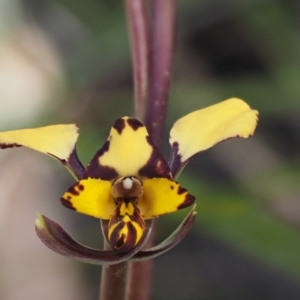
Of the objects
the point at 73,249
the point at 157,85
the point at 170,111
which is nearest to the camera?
the point at 73,249

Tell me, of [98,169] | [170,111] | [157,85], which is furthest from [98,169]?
[170,111]

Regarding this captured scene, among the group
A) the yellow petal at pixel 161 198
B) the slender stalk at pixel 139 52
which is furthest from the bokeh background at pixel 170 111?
the yellow petal at pixel 161 198

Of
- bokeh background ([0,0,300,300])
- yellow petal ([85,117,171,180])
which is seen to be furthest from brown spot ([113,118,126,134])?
bokeh background ([0,0,300,300])

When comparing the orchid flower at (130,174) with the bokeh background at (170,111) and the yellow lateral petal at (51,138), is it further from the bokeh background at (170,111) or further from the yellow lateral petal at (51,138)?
the bokeh background at (170,111)

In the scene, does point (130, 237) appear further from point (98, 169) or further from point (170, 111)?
point (170, 111)

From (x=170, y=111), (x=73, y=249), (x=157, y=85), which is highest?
(x=170, y=111)

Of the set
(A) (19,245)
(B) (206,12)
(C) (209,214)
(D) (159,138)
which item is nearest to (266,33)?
(B) (206,12)
